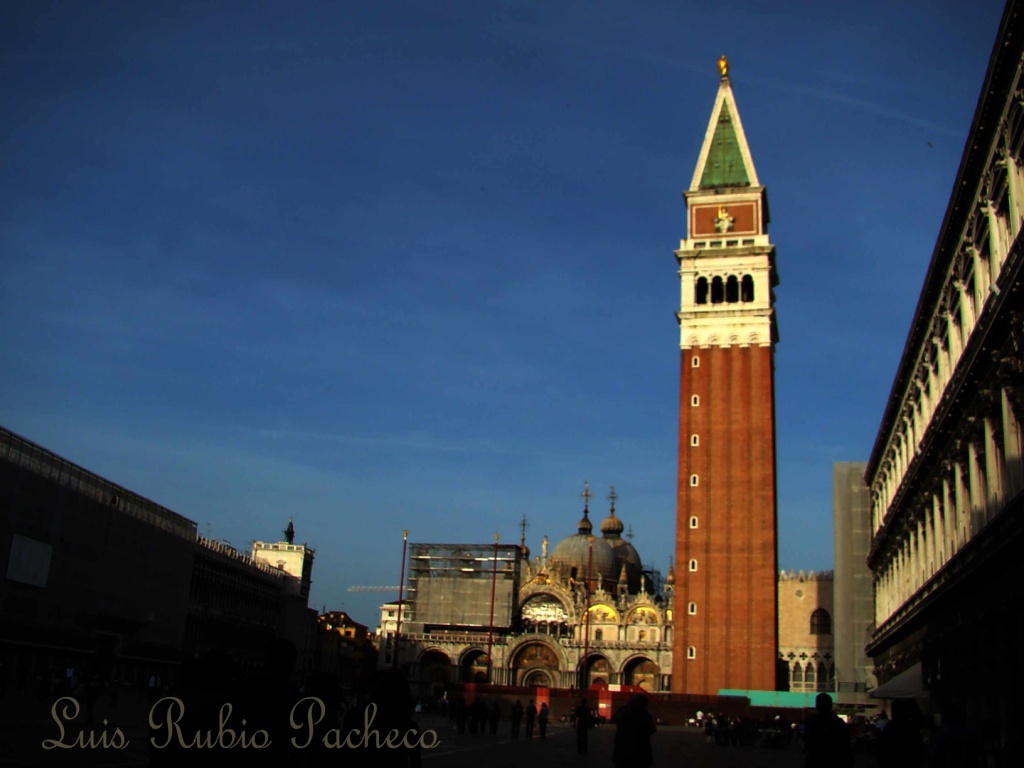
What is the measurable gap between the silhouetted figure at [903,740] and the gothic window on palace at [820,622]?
7503 centimetres

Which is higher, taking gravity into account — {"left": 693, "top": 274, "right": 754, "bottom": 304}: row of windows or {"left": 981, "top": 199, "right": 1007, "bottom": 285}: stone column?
{"left": 693, "top": 274, "right": 754, "bottom": 304}: row of windows

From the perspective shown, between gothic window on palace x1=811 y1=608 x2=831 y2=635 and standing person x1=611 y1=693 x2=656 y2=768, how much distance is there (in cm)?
7467

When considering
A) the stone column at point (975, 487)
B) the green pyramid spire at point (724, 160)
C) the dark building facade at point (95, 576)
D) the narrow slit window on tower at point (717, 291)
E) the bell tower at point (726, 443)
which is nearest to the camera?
the stone column at point (975, 487)

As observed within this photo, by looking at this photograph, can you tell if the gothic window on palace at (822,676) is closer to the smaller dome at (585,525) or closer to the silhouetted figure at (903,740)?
the smaller dome at (585,525)

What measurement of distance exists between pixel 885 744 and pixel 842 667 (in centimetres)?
5291

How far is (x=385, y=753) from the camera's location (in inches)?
294

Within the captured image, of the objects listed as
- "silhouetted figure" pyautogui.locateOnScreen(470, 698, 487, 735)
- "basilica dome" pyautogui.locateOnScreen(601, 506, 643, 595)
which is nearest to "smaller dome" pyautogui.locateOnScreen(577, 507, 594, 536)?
"basilica dome" pyautogui.locateOnScreen(601, 506, 643, 595)

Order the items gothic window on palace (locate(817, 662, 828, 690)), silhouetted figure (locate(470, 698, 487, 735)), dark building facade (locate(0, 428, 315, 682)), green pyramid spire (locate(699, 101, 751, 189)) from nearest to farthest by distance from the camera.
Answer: silhouetted figure (locate(470, 698, 487, 735)), dark building facade (locate(0, 428, 315, 682)), green pyramid spire (locate(699, 101, 751, 189)), gothic window on palace (locate(817, 662, 828, 690))

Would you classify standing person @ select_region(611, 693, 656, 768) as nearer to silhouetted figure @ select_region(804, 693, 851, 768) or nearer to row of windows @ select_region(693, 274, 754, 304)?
silhouetted figure @ select_region(804, 693, 851, 768)

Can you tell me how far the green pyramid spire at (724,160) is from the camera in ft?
246

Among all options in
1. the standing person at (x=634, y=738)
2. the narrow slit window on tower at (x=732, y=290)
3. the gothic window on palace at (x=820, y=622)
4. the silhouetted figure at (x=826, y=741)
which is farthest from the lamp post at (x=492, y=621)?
the silhouetted figure at (x=826, y=741)

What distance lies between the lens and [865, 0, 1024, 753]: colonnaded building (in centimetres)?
2117

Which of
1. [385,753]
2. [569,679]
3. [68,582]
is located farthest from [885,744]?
[569,679]

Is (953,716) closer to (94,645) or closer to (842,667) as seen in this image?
(94,645)
